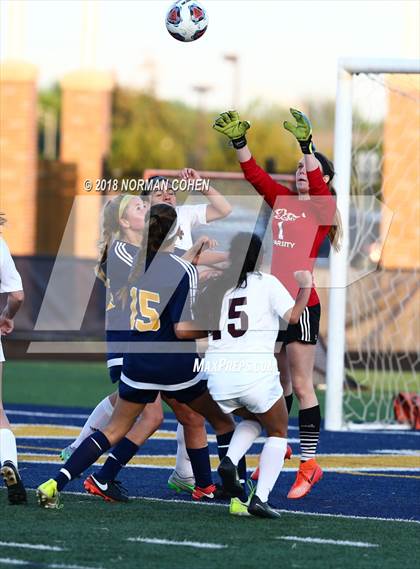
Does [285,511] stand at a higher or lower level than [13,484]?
lower

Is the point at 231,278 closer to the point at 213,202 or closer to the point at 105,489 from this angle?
the point at 213,202

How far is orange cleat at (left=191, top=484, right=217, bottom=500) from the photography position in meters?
7.37

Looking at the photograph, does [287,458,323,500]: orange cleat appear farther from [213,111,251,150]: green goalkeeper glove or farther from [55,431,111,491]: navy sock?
[213,111,251,150]: green goalkeeper glove

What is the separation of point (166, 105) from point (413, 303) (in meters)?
43.2

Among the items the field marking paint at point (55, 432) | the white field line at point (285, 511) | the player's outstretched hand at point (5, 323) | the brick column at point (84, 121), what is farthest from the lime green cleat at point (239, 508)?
the brick column at point (84, 121)

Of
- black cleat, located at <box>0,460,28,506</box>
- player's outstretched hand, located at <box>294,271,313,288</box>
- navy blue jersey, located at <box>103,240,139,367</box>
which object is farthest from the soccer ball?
black cleat, located at <box>0,460,28,506</box>

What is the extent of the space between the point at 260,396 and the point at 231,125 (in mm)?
1645

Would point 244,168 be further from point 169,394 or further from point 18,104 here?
point 18,104

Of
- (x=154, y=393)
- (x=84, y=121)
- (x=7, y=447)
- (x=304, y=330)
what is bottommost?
(x=7, y=447)

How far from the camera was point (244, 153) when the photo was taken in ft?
25.0

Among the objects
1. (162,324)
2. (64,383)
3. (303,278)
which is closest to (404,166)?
(64,383)

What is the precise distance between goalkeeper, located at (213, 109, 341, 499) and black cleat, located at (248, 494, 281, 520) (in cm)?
94

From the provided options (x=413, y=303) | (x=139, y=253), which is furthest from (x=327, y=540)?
(x=413, y=303)

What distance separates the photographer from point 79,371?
17781 mm
